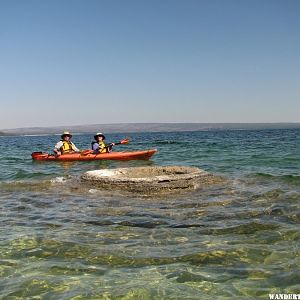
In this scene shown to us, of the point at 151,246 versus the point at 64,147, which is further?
the point at 64,147

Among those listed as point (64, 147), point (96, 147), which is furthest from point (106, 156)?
point (64, 147)

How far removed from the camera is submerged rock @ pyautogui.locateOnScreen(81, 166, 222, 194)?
10.3m

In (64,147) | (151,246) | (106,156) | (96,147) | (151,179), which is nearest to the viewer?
(151,246)

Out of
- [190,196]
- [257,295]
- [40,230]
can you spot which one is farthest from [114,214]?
[257,295]

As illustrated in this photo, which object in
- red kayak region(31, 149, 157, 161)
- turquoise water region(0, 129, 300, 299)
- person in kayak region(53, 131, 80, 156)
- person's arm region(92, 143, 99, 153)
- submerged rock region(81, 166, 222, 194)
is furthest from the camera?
person in kayak region(53, 131, 80, 156)

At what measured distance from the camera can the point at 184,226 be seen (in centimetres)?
676

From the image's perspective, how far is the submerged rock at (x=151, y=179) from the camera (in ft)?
33.8

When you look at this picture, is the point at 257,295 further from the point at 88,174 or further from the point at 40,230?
the point at 88,174

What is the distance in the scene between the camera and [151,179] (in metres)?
10.5

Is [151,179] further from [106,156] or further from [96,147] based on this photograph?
[96,147]

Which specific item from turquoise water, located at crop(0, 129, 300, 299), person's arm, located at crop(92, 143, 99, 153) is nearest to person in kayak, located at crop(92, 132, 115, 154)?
person's arm, located at crop(92, 143, 99, 153)

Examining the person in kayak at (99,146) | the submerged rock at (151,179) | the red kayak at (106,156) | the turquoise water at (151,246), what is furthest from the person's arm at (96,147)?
the turquoise water at (151,246)

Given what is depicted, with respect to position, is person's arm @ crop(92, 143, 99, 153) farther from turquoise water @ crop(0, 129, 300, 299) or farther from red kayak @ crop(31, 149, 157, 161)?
turquoise water @ crop(0, 129, 300, 299)

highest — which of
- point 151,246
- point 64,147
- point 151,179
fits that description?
point 64,147
